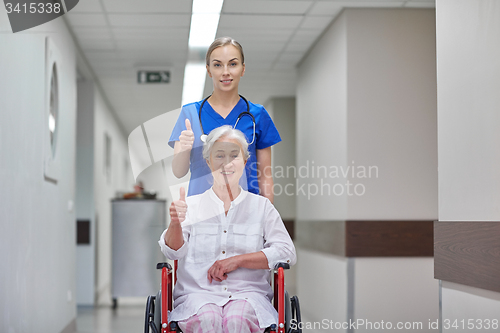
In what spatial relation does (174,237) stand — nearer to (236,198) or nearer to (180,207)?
(180,207)

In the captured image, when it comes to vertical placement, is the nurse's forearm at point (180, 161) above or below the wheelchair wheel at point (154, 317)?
above

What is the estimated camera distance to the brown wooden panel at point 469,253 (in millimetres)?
2201

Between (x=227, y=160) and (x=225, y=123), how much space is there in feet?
0.99

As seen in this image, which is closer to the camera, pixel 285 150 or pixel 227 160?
pixel 227 160

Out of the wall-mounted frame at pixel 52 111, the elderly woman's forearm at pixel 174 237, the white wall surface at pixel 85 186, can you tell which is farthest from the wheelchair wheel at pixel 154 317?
the white wall surface at pixel 85 186

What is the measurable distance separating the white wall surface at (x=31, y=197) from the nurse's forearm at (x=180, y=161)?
96cm

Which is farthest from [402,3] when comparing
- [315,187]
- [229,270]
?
[229,270]

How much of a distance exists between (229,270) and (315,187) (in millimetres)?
3334

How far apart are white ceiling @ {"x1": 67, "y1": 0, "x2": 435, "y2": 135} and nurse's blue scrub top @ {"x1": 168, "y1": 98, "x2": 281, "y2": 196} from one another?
6.97 ft

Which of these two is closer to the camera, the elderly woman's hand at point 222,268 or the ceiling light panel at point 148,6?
the elderly woman's hand at point 222,268

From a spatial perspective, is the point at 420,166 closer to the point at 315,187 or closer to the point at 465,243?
the point at 315,187

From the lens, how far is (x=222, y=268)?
6.68 feet

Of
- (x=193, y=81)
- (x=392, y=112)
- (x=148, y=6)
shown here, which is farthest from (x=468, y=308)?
(x=193, y=81)
